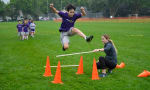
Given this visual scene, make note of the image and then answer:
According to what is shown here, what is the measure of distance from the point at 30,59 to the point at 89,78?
4448 millimetres

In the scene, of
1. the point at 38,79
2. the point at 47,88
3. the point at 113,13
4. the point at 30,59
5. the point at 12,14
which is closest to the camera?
the point at 47,88

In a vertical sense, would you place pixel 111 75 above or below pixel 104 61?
below

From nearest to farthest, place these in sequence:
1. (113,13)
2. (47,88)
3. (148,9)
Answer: (47,88)
(148,9)
(113,13)

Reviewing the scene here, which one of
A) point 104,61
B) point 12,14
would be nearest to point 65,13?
point 104,61

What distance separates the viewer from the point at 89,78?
7.80 metres

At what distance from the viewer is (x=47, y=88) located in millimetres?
6785

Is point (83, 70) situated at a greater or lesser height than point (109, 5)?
lesser

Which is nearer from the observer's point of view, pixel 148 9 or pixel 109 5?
pixel 148 9

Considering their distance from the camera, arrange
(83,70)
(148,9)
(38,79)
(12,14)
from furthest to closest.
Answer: (12,14), (148,9), (83,70), (38,79)

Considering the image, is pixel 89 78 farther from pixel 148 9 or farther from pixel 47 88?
pixel 148 9

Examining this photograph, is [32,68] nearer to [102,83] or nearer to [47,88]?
[47,88]

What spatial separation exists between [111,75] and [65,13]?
276 centimetres

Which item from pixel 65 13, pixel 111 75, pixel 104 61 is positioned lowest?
pixel 111 75

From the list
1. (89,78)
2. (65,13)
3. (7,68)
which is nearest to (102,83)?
(89,78)
